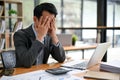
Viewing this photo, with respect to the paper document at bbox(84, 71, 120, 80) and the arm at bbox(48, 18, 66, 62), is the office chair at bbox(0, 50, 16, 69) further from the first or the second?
the paper document at bbox(84, 71, 120, 80)

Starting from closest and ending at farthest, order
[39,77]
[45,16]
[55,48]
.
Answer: [39,77] < [45,16] < [55,48]

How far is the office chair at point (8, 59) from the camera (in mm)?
1649

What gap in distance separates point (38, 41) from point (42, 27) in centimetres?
15

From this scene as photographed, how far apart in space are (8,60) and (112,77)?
2.88ft

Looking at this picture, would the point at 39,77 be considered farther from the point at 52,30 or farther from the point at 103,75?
the point at 52,30

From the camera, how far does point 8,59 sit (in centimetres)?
169

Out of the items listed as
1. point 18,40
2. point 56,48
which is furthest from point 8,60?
point 56,48

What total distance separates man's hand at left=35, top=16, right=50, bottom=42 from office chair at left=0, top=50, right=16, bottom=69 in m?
0.28

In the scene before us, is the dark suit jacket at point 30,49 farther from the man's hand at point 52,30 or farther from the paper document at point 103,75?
the paper document at point 103,75

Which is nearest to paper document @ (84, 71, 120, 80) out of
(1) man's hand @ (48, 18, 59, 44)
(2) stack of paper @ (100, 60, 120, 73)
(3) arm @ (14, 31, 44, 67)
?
(2) stack of paper @ (100, 60, 120, 73)

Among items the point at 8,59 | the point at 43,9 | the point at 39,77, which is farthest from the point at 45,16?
the point at 39,77

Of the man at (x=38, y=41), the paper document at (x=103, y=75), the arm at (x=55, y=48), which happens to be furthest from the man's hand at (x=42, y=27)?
the paper document at (x=103, y=75)

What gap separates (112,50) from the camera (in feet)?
12.9

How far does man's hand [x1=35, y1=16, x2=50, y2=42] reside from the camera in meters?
1.71
